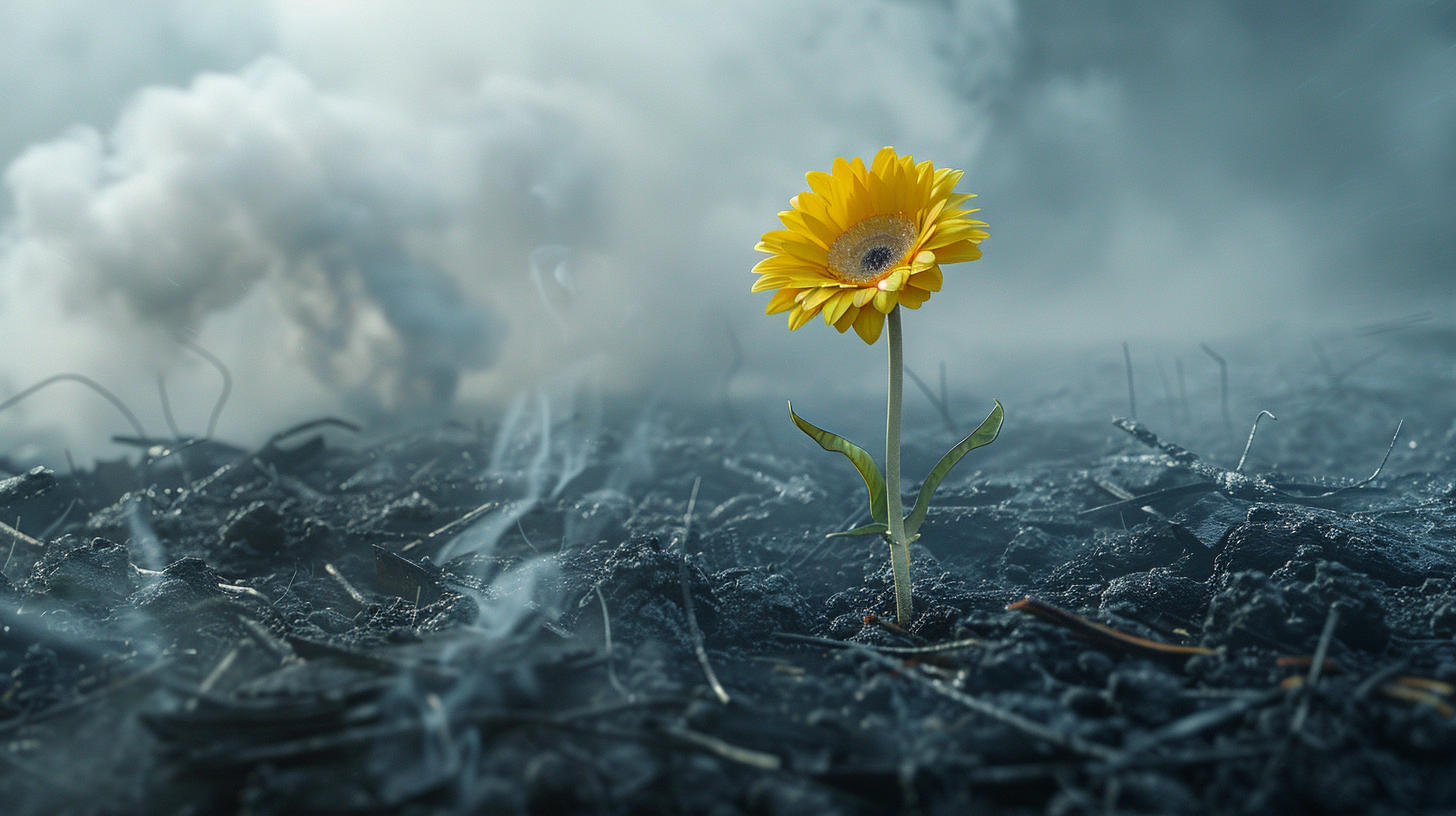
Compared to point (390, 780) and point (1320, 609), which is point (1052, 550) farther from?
point (390, 780)

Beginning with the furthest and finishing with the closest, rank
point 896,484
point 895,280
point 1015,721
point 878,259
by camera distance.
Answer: point 896,484, point 878,259, point 895,280, point 1015,721

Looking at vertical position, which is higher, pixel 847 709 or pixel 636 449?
pixel 636 449

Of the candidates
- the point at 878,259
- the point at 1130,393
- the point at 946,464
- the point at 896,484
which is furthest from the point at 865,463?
the point at 1130,393

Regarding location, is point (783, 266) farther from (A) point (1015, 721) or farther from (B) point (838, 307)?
(A) point (1015, 721)

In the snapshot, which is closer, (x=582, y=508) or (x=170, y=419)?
(x=582, y=508)

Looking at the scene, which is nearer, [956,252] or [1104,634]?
[956,252]

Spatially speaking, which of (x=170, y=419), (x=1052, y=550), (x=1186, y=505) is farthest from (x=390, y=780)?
(x=170, y=419)

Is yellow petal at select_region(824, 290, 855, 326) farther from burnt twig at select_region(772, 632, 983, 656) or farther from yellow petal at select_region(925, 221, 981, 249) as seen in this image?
burnt twig at select_region(772, 632, 983, 656)
